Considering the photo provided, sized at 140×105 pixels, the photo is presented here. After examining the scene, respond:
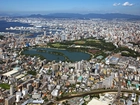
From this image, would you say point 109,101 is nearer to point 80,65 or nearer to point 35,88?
point 35,88

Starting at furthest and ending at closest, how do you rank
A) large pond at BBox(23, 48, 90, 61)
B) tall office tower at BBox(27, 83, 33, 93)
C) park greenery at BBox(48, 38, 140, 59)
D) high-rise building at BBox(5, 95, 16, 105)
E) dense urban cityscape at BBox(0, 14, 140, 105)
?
park greenery at BBox(48, 38, 140, 59), large pond at BBox(23, 48, 90, 61), tall office tower at BBox(27, 83, 33, 93), dense urban cityscape at BBox(0, 14, 140, 105), high-rise building at BBox(5, 95, 16, 105)

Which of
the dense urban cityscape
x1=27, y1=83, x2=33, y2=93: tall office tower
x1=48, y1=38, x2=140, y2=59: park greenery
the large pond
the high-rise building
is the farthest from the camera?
x1=48, y1=38, x2=140, y2=59: park greenery

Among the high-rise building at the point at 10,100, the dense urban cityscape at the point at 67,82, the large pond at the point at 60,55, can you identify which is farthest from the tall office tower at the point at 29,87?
the large pond at the point at 60,55

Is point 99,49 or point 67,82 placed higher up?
point 99,49

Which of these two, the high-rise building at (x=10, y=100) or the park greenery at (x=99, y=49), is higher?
the park greenery at (x=99, y=49)

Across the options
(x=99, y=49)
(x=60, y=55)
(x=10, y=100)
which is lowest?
(x=10, y=100)

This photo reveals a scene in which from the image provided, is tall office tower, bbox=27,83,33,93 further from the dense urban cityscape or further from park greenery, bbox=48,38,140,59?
park greenery, bbox=48,38,140,59

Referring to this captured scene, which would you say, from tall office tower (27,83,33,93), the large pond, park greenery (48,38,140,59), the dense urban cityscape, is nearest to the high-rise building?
Answer: the dense urban cityscape

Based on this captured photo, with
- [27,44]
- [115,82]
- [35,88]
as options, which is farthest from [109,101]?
[27,44]

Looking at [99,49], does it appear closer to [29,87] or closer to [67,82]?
[67,82]

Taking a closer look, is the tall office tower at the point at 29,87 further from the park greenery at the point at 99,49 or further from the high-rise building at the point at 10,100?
the park greenery at the point at 99,49

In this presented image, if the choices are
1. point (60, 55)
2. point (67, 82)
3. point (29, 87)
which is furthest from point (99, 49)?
point (29, 87)
